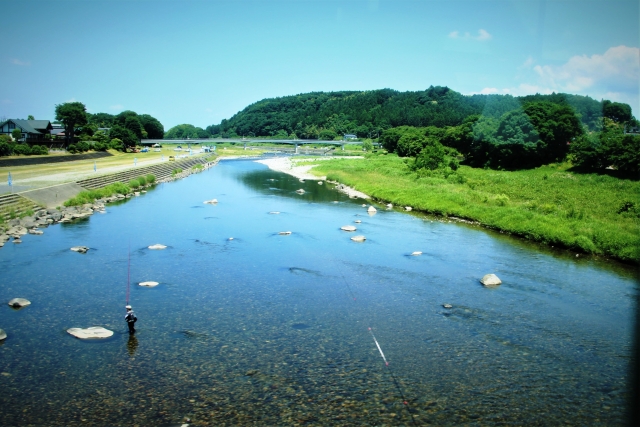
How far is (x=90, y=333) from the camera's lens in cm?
1038

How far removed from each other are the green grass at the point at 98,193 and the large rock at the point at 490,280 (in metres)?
21.8

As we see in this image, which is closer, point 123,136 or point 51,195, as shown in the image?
point 51,195

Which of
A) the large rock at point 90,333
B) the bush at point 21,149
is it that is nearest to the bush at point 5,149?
the bush at point 21,149

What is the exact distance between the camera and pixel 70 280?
1394 centimetres

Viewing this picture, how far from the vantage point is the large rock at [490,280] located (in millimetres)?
Answer: 14451

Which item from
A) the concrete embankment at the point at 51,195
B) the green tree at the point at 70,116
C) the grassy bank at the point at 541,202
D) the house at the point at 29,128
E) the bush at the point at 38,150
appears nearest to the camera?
the grassy bank at the point at 541,202

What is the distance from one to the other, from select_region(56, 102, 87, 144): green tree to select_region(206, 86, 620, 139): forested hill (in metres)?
51.1

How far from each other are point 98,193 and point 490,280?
24.5 m

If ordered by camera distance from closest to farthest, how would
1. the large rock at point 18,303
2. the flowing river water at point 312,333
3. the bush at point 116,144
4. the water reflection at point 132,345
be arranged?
the flowing river water at point 312,333
the water reflection at point 132,345
the large rock at point 18,303
the bush at point 116,144

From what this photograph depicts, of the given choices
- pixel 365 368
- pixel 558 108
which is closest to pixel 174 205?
pixel 365 368

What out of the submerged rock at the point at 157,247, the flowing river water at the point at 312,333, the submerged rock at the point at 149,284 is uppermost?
the submerged rock at the point at 157,247

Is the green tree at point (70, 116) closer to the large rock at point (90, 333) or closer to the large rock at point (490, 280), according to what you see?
the large rock at point (90, 333)

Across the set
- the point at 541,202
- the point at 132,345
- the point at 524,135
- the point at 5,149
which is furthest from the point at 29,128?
the point at 132,345

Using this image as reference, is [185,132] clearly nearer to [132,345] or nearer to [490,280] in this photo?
[490,280]
